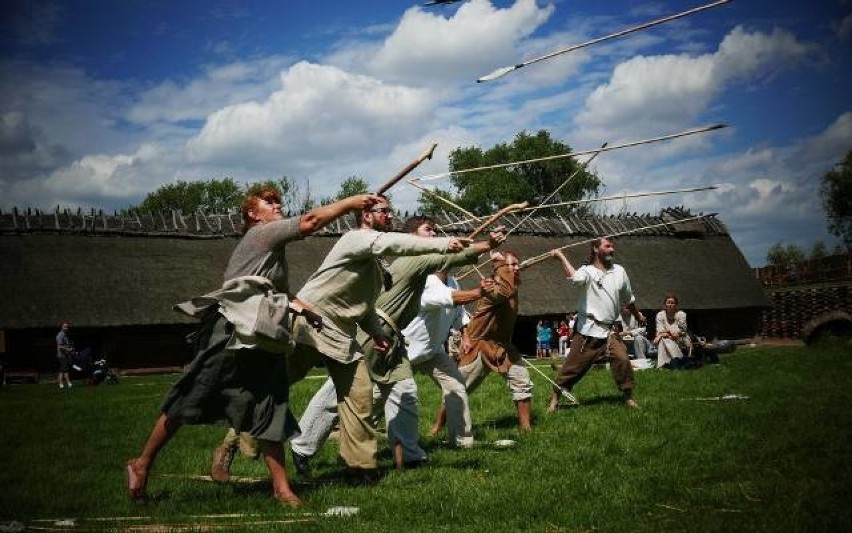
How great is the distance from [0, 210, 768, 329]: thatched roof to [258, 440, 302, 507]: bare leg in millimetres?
21444

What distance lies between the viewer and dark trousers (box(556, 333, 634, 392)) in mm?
9688

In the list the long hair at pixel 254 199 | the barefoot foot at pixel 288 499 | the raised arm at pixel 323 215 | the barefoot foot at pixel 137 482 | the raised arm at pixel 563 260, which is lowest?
the barefoot foot at pixel 288 499

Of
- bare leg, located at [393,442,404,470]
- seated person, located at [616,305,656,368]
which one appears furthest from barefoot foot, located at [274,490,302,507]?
seated person, located at [616,305,656,368]

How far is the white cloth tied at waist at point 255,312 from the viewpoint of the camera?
5.12 meters

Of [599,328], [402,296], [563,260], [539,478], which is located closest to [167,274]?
[599,328]

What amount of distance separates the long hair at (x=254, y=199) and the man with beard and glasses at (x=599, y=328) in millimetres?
4975

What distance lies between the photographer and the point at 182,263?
2845 centimetres

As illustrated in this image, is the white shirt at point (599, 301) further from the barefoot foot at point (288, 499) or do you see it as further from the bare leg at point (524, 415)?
the barefoot foot at point (288, 499)

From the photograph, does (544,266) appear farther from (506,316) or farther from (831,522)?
(831,522)

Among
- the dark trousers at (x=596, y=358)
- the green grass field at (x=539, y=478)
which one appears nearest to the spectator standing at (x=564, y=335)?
the green grass field at (x=539, y=478)

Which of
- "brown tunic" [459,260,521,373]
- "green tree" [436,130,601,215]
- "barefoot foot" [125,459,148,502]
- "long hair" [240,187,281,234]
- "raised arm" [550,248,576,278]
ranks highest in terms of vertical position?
"green tree" [436,130,601,215]

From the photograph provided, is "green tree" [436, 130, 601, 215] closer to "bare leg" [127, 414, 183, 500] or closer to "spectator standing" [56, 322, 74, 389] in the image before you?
"spectator standing" [56, 322, 74, 389]

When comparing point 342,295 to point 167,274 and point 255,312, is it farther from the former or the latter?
point 167,274

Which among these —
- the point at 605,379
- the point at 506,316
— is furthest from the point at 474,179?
the point at 506,316
